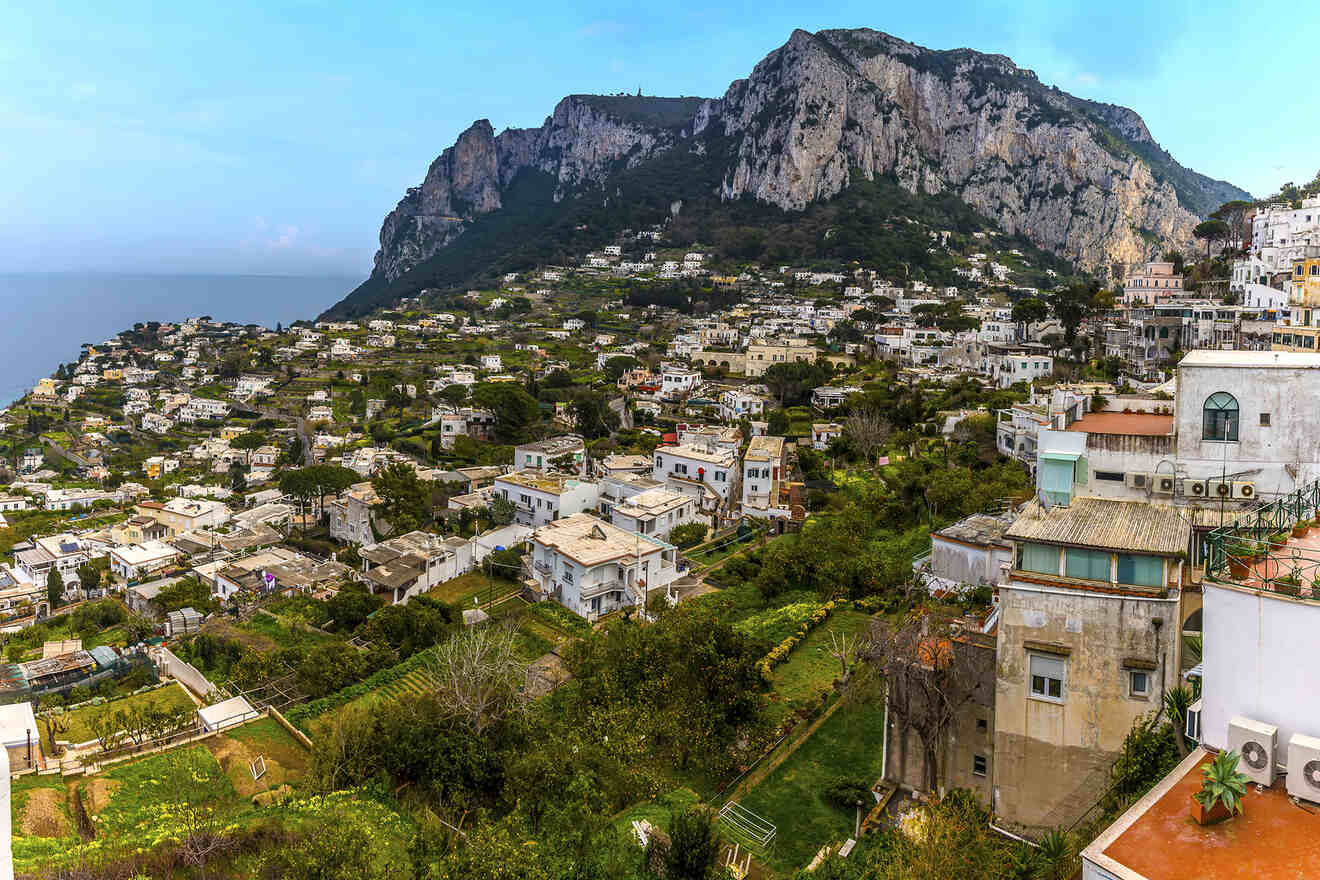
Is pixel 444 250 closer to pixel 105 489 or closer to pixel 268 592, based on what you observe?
pixel 105 489

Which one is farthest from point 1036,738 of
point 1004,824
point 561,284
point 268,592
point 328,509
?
point 561,284

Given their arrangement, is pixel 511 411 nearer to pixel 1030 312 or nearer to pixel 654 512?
pixel 654 512

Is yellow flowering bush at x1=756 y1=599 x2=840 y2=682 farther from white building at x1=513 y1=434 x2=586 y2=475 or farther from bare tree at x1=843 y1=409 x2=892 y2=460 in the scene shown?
white building at x1=513 y1=434 x2=586 y2=475

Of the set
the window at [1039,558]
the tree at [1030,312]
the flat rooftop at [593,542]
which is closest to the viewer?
the window at [1039,558]

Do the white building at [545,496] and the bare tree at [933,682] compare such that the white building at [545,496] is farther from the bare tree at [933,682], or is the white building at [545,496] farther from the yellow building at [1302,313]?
the yellow building at [1302,313]

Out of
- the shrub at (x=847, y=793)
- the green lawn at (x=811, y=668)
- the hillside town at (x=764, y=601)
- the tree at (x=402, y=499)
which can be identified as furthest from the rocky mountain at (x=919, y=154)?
the shrub at (x=847, y=793)

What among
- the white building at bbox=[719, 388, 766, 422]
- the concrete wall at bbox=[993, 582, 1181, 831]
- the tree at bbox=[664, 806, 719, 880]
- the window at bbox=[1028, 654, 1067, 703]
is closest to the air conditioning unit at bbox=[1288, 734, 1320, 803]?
the concrete wall at bbox=[993, 582, 1181, 831]
